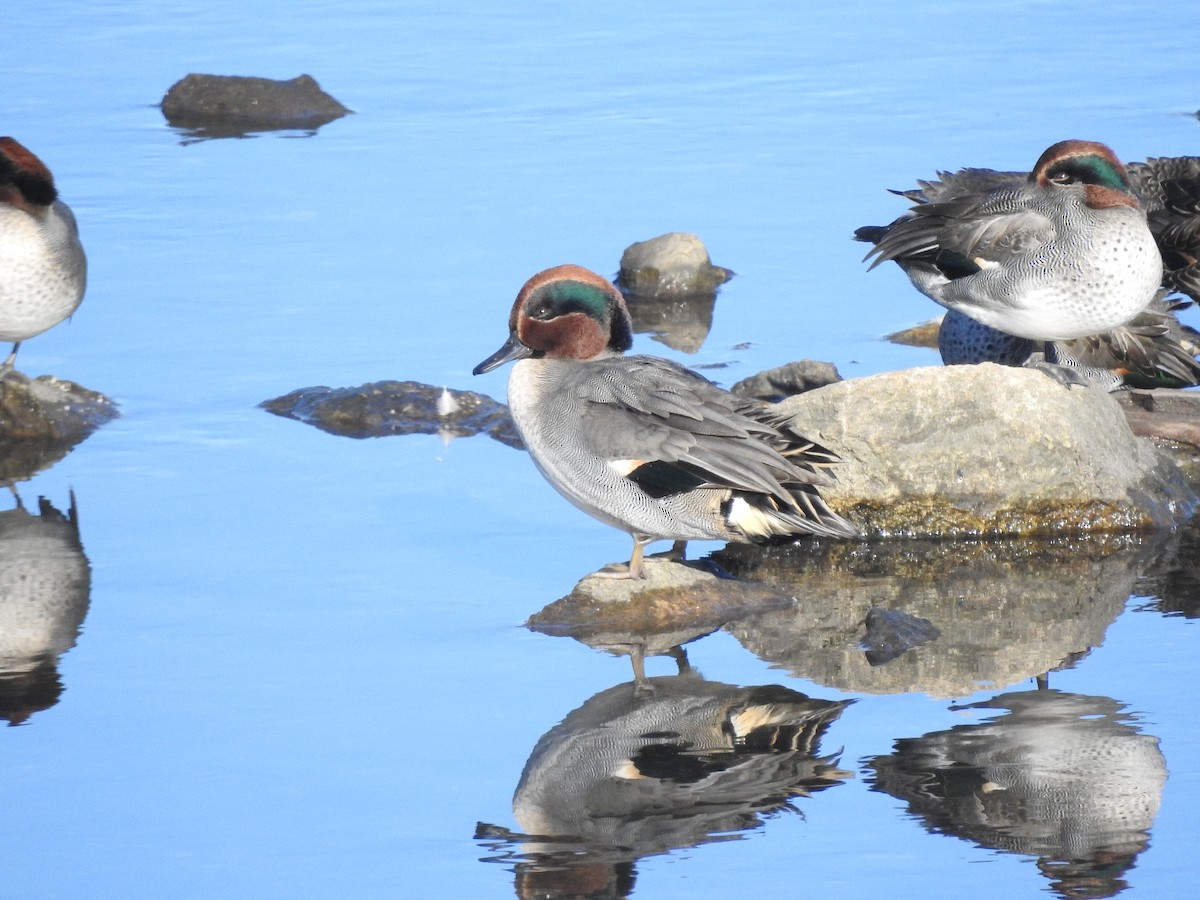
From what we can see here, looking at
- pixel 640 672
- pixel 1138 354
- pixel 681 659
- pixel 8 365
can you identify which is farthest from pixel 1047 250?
pixel 8 365

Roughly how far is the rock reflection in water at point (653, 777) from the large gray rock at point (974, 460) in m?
1.66

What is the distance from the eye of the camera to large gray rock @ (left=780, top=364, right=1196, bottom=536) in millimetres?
7355

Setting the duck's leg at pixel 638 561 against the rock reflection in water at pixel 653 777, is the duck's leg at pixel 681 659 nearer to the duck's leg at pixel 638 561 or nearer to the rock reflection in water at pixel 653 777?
the rock reflection in water at pixel 653 777

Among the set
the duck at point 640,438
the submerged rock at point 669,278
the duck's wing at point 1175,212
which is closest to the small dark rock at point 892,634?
the duck at point 640,438

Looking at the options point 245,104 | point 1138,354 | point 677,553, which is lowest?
point 677,553

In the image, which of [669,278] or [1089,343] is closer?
[1089,343]

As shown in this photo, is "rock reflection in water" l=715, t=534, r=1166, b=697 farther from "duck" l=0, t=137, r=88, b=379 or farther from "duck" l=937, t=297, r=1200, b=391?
"duck" l=0, t=137, r=88, b=379

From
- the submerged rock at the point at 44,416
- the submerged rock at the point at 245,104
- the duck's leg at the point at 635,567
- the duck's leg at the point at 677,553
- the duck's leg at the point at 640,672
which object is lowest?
the duck's leg at the point at 640,672

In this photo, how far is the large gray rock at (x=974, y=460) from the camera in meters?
7.36

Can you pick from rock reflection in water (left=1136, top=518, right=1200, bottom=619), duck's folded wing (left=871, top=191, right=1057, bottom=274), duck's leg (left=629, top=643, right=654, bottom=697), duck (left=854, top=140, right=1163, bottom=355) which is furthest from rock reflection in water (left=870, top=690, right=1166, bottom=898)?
duck's folded wing (left=871, top=191, right=1057, bottom=274)

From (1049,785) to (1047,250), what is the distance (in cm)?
300

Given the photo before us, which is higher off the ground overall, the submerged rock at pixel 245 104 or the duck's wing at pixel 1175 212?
the submerged rock at pixel 245 104

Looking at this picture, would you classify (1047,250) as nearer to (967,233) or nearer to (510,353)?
(967,233)

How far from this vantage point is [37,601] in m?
6.68
